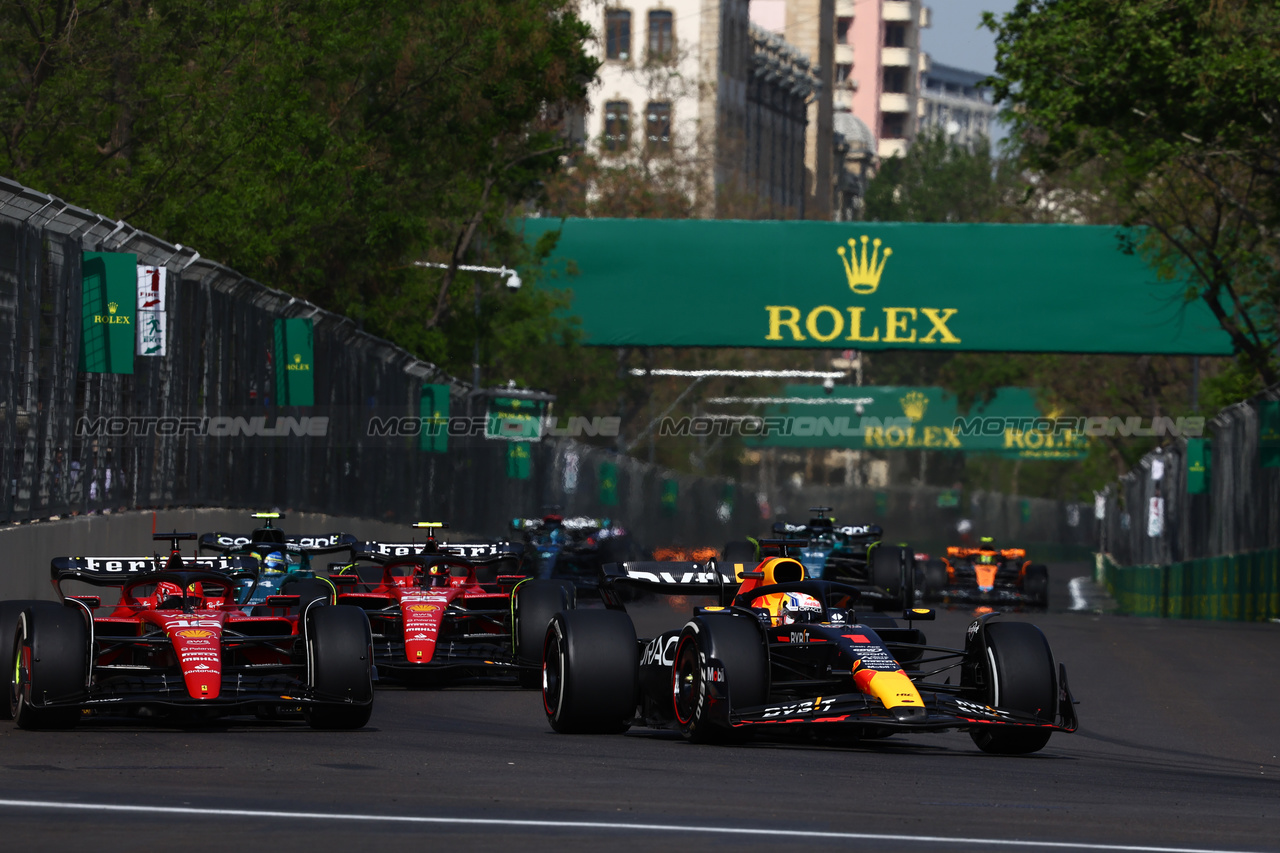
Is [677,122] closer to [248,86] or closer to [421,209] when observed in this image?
[421,209]

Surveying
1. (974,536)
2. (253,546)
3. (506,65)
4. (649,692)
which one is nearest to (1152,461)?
(506,65)

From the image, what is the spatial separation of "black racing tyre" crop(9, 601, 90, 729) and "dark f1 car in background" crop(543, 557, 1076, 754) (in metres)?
2.46

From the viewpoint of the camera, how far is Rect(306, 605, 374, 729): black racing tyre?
11148mm

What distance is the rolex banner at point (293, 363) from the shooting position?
2505 centimetres

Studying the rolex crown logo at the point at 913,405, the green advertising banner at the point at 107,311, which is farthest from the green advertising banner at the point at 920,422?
the green advertising banner at the point at 107,311

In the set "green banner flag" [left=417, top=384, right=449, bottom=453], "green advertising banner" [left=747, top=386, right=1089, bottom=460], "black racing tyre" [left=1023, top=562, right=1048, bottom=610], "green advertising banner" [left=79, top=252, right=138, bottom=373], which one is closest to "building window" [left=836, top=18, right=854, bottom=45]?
"green advertising banner" [left=747, top=386, right=1089, bottom=460]

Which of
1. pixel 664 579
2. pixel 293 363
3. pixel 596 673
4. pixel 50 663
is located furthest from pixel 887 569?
pixel 50 663

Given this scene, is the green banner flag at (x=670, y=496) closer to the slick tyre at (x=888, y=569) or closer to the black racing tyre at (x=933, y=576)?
the black racing tyre at (x=933, y=576)

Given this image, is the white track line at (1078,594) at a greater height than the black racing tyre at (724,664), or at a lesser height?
lesser

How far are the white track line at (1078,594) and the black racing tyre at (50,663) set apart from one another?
120 ft

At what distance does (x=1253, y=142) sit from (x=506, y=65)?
12312mm

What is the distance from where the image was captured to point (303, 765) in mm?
9461

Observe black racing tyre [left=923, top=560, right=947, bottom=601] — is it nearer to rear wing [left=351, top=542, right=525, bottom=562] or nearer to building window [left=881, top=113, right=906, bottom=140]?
rear wing [left=351, top=542, right=525, bottom=562]

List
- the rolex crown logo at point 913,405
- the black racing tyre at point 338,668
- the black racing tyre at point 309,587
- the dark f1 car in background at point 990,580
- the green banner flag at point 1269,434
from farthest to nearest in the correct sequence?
the rolex crown logo at point 913,405 < the dark f1 car in background at point 990,580 < the green banner flag at point 1269,434 < the black racing tyre at point 309,587 < the black racing tyre at point 338,668
